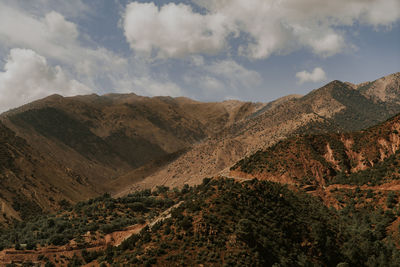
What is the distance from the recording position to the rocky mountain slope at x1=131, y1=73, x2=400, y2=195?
124562 mm

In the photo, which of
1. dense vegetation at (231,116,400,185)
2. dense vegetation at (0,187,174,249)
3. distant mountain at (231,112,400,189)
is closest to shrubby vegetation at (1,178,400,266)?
dense vegetation at (0,187,174,249)

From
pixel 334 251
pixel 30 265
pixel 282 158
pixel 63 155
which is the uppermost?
pixel 63 155

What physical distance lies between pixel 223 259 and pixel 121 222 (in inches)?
1516

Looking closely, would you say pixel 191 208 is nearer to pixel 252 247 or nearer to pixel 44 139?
pixel 252 247

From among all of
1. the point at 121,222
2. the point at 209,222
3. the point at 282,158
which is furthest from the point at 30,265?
the point at 282,158

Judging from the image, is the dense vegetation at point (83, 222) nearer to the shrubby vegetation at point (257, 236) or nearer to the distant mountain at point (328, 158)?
the shrubby vegetation at point (257, 236)

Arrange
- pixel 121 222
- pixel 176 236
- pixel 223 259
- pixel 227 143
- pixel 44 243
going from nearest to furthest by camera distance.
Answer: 1. pixel 223 259
2. pixel 176 236
3. pixel 44 243
4. pixel 121 222
5. pixel 227 143

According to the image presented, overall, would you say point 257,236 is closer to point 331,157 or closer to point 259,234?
point 259,234

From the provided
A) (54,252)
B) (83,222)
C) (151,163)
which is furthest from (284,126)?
(54,252)

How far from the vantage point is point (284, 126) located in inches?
5153

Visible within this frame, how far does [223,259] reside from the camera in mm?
37062

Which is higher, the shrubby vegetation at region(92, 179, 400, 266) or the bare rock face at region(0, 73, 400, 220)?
the bare rock face at region(0, 73, 400, 220)

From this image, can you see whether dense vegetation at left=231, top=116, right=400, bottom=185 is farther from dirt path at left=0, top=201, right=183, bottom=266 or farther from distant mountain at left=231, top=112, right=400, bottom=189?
dirt path at left=0, top=201, right=183, bottom=266

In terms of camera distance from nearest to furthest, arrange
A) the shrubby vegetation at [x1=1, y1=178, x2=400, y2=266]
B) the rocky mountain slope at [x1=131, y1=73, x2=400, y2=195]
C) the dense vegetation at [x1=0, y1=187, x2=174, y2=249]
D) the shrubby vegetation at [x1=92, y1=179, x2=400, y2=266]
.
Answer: the shrubby vegetation at [x1=92, y1=179, x2=400, y2=266] → the shrubby vegetation at [x1=1, y1=178, x2=400, y2=266] → the dense vegetation at [x1=0, y1=187, x2=174, y2=249] → the rocky mountain slope at [x1=131, y1=73, x2=400, y2=195]
